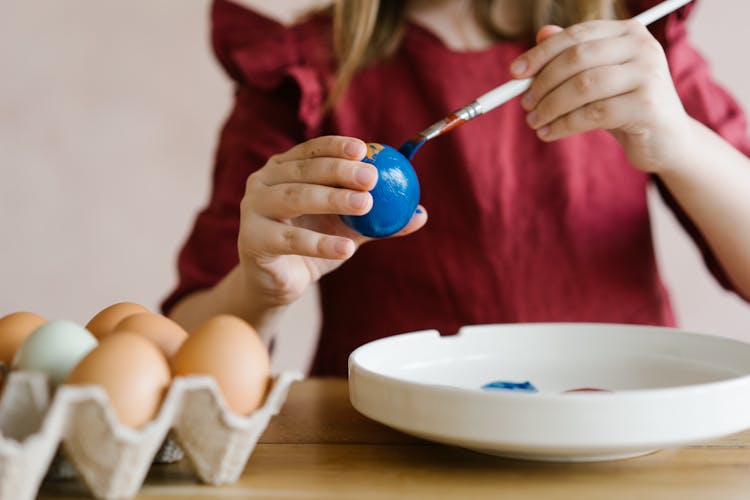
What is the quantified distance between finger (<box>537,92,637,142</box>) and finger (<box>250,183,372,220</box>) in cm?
24

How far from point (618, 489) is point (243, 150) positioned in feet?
2.80

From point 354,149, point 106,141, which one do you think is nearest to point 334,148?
point 354,149

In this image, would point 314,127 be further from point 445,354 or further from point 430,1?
point 445,354

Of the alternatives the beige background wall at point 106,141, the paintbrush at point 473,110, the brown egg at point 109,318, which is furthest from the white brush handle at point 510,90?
the beige background wall at point 106,141

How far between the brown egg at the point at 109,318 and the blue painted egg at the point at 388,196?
20 centimetres

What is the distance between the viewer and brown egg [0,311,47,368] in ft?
1.76

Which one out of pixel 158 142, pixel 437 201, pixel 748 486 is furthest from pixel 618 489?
pixel 158 142

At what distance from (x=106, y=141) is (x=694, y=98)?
57.8 inches

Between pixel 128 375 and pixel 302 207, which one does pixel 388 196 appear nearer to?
pixel 302 207

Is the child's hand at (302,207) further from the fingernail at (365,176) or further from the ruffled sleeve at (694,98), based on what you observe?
the ruffled sleeve at (694,98)

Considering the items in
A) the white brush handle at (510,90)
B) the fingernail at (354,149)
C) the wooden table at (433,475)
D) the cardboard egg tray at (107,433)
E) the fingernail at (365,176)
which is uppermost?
the white brush handle at (510,90)

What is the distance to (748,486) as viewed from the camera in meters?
0.48

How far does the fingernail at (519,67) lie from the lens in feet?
2.49

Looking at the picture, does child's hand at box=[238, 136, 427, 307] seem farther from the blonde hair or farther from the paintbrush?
the blonde hair
